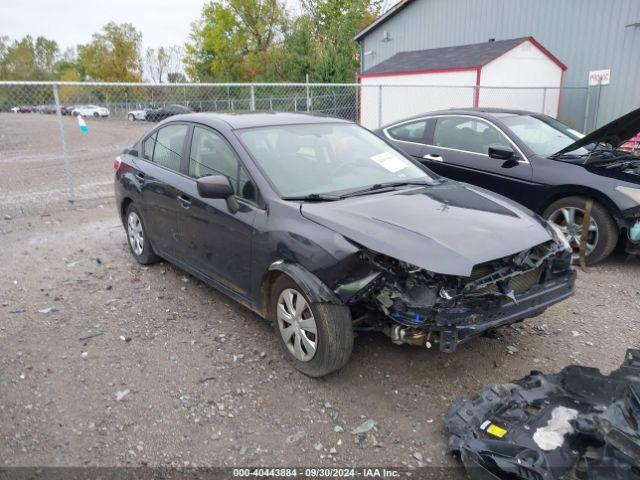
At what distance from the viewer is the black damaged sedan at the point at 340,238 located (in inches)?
111

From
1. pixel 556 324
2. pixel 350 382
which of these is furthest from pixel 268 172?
pixel 556 324

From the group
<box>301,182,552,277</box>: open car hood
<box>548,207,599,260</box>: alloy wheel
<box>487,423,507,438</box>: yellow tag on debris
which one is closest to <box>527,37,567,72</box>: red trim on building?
<box>548,207,599,260</box>: alloy wheel

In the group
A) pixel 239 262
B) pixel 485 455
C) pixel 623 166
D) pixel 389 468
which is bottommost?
pixel 389 468

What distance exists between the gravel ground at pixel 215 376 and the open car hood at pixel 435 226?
0.94 m

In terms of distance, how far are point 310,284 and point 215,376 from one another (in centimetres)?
99

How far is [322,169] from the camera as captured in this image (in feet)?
12.4

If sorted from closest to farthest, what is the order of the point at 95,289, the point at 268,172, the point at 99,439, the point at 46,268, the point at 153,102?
the point at 99,439, the point at 268,172, the point at 95,289, the point at 46,268, the point at 153,102

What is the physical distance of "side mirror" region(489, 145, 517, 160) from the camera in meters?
5.44

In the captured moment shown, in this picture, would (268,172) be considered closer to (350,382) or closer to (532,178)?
(350,382)

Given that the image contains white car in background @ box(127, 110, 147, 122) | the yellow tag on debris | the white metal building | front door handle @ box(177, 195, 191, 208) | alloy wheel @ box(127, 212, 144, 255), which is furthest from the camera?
white car in background @ box(127, 110, 147, 122)

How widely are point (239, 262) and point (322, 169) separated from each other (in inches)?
36.5

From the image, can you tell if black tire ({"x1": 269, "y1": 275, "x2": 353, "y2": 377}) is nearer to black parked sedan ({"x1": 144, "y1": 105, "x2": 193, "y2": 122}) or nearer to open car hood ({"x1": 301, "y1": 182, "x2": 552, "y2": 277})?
open car hood ({"x1": 301, "y1": 182, "x2": 552, "y2": 277})

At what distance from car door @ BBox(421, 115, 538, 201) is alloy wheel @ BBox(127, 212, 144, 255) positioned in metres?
3.51

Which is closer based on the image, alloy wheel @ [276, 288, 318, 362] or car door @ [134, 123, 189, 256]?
alloy wheel @ [276, 288, 318, 362]
